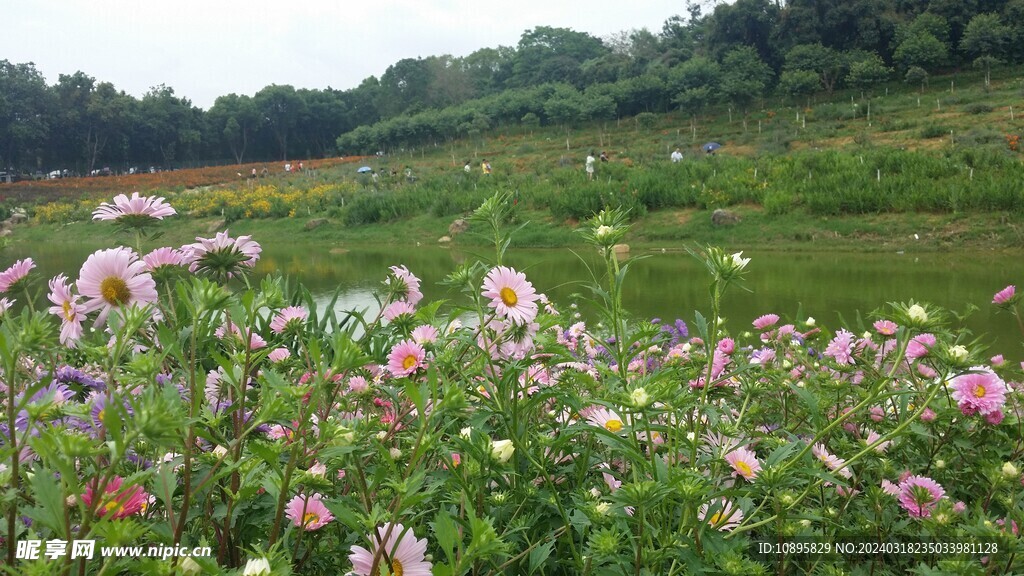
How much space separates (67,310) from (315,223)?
12152 mm

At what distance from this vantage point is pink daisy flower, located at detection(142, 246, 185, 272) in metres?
0.87

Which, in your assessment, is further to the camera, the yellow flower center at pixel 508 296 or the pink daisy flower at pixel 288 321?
the pink daisy flower at pixel 288 321

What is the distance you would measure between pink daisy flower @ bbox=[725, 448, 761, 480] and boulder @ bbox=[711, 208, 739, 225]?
26.9 ft

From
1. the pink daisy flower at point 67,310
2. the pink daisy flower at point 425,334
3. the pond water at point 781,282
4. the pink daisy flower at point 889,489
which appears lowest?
the pond water at point 781,282

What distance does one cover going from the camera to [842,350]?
135 cm

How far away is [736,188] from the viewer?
920 cm

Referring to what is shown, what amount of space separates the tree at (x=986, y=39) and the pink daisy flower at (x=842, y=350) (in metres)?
20.5

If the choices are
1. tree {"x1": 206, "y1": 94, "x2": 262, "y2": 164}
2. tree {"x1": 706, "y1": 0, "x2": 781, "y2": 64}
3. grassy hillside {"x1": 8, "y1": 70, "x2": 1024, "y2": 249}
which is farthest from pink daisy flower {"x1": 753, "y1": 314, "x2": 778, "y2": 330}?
tree {"x1": 206, "y1": 94, "x2": 262, "y2": 164}

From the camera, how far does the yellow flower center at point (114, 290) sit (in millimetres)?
725

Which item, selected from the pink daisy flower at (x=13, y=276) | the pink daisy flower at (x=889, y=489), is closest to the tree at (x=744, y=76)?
the pink daisy flower at (x=889, y=489)

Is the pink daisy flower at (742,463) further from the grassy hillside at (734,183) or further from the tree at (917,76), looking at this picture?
the tree at (917,76)

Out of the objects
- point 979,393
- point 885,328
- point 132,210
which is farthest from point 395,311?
point 885,328

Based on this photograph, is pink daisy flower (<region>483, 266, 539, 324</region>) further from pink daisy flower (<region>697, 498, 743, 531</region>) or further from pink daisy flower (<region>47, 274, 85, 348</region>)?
pink daisy flower (<region>47, 274, 85, 348</region>)

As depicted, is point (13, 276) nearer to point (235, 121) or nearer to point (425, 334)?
point (425, 334)
